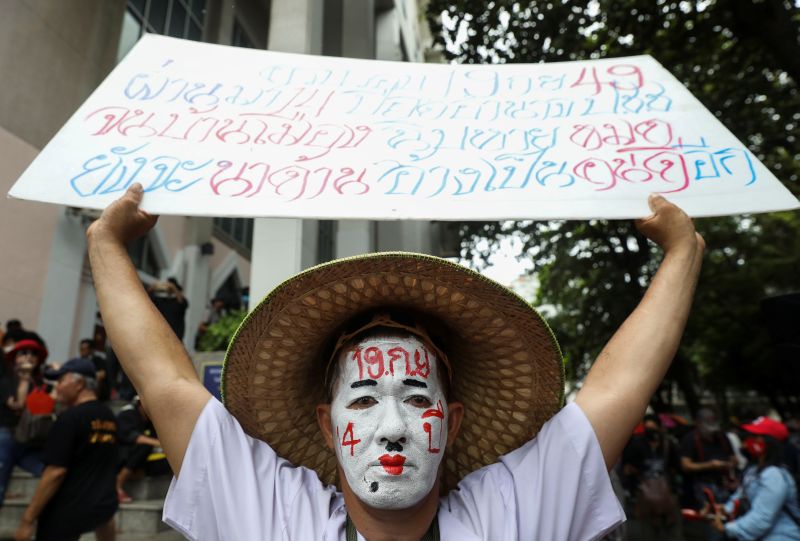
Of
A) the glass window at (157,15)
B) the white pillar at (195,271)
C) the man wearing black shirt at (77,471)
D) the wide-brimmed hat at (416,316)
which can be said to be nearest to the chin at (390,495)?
the wide-brimmed hat at (416,316)

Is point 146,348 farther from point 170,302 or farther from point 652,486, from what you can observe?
point 652,486

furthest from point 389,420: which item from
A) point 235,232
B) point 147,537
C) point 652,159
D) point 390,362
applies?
point 235,232

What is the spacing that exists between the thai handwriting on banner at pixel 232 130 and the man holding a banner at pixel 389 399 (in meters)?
0.35

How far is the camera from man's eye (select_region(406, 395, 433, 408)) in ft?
4.75

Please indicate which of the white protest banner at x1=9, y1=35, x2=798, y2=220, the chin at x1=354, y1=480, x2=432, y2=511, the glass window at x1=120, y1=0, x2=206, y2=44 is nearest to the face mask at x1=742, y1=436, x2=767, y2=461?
the white protest banner at x1=9, y1=35, x2=798, y2=220

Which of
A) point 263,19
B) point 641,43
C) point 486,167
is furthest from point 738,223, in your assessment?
point 486,167

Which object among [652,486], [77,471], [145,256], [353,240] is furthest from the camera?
[145,256]

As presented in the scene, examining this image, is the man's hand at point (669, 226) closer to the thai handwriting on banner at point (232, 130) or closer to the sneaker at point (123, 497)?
the thai handwriting on banner at point (232, 130)

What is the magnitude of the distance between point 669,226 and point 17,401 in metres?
5.75

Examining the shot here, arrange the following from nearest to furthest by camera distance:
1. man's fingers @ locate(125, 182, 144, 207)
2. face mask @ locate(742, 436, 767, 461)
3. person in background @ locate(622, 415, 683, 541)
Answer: man's fingers @ locate(125, 182, 144, 207) < face mask @ locate(742, 436, 767, 461) < person in background @ locate(622, 415, 683, 541)

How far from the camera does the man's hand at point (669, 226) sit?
1638 millimetres

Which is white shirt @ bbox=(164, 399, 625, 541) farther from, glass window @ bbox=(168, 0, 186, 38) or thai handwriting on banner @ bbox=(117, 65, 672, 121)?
glass window @ bbox=(168, 0, 186, 38)

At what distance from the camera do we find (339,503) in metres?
1.49

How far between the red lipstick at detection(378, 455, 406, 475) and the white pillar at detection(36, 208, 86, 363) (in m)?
9.56
